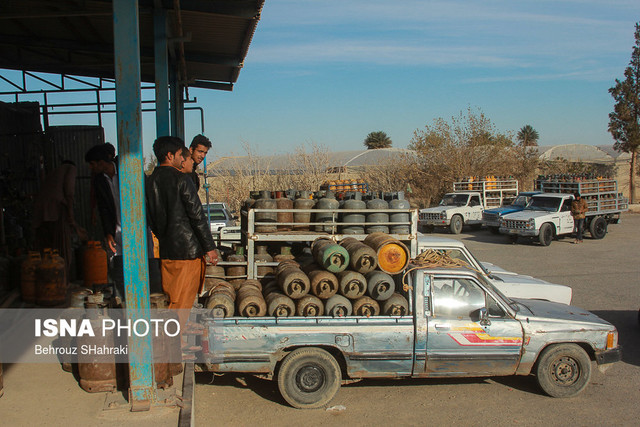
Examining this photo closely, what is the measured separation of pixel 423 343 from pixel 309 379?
1.21 meters

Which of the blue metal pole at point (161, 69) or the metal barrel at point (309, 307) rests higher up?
the blue metal pole at point (161, 69)

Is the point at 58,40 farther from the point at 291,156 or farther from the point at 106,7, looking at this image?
the point at 291,156

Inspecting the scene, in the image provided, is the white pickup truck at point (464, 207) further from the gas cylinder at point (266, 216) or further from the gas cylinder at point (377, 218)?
the gas cylinder at point (266, 216)

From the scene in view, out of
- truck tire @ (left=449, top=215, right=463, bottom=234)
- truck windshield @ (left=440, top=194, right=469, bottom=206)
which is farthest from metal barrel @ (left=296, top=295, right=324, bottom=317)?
truck windshield @ (left=440, top=194, right=469, bottom=206)

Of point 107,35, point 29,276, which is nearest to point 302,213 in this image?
point 29,276

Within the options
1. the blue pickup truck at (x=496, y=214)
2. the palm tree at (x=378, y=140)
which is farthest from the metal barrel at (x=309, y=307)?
the palm tree at (x=378, y=140)

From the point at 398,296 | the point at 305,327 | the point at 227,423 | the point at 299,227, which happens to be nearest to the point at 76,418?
the point at 227,423

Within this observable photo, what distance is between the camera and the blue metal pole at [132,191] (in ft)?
12.4

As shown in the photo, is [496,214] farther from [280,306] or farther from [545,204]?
[280,306]

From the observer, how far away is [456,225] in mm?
22000

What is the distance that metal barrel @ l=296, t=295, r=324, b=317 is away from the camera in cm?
555

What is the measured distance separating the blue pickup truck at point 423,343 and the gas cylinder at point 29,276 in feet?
8.01

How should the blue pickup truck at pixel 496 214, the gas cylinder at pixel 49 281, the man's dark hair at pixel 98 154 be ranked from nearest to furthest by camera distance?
the man's dark hair at pixel 98 154, the gas cylinder at pixel 49 281, the blue pickup truck at pixel 496 214

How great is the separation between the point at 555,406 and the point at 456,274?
166cm
